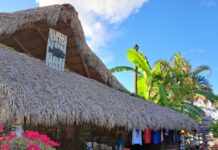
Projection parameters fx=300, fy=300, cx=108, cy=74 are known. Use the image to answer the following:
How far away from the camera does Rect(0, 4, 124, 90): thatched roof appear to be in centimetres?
845

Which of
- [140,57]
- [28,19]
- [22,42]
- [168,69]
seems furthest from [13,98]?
[168,69]

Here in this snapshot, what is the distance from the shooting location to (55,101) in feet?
19.1

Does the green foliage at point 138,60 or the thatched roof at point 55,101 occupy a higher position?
the green foliage at point 138,60

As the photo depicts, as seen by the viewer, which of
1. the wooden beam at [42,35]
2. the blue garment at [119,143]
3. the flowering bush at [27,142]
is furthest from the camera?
the blue garment at [119,143]

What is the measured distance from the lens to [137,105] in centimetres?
928

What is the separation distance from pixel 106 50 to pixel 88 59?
4.64 meters

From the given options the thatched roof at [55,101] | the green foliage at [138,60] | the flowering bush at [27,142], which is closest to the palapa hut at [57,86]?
the thatched roof at [55,101]

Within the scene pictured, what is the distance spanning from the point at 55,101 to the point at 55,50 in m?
3.41

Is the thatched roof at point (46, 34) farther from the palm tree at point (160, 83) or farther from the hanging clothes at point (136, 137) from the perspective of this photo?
the palm tree at point (160, 83)

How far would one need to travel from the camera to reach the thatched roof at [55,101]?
16.2ft

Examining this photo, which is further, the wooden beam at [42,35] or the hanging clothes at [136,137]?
the hanging clothes at [136,137]

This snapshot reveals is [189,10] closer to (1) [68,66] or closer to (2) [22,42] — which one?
(1) [68,66]

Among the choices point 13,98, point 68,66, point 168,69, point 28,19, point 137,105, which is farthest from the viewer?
point 168,69

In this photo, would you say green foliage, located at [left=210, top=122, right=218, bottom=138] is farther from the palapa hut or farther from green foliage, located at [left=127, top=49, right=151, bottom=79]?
green foliage, located at [left=127, top=49, right=151, bottom=79]
